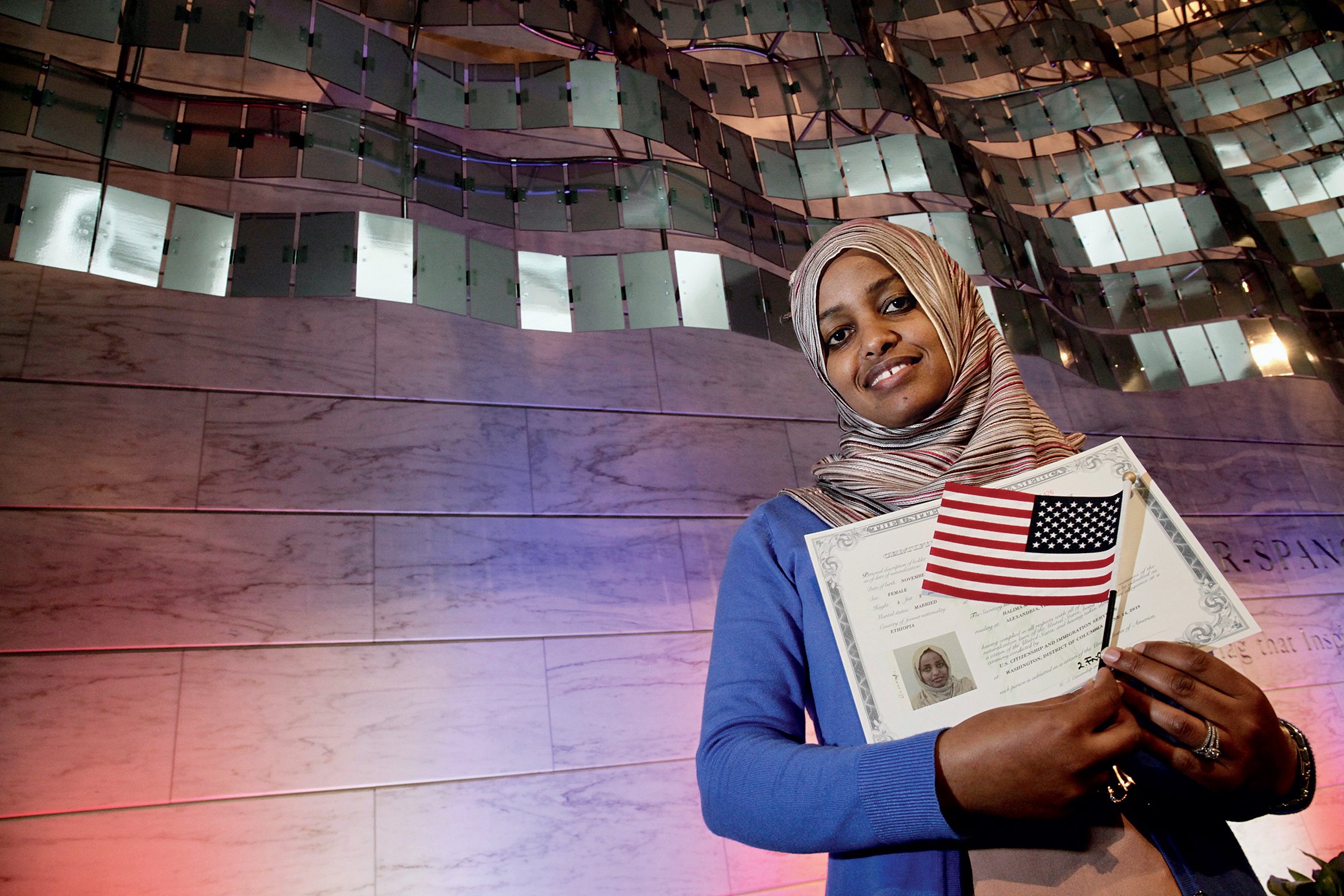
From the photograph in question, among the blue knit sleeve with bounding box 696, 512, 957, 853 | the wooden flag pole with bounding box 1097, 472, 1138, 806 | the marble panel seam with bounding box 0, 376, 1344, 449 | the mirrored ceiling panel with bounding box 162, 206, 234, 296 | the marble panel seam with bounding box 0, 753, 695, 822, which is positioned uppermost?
the wooden flag pole with bounding box 1097, 472, 1138, 806

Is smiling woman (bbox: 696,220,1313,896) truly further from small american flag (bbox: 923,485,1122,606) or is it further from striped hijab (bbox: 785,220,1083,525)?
small american flag (bbox: 923,485,1122,606)

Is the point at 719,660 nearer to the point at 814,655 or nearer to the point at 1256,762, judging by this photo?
the point at 814,655

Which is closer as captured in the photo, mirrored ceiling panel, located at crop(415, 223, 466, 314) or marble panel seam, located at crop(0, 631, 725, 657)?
marble panel seam, located at crop(0, 631, 725, 657)

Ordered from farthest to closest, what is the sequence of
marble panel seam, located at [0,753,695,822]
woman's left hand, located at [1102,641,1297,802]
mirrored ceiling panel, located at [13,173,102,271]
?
mirrored ceiling panel, located at [13,173,102,271] → marble panel seam, located at [0,753,695,822] → woman's left hand, located at [1102,641,1297,802]

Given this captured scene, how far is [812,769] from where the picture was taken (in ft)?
3.80

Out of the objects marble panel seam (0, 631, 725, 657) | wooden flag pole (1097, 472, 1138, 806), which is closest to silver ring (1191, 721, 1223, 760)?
wooden flag pole (1097, 472, 1138, 806)

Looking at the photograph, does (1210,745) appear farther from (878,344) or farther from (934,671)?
(878,344)

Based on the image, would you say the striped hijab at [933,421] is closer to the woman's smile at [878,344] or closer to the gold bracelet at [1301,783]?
the woman's smile at [878,344]

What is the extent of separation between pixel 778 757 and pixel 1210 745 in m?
0.55

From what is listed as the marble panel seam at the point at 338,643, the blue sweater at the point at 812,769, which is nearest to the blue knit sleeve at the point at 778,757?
the blue sweater at the point at 812,769

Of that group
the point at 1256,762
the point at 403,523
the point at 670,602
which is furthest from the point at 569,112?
the point at 1256,762

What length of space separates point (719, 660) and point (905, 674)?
0.31m

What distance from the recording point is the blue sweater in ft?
3.63

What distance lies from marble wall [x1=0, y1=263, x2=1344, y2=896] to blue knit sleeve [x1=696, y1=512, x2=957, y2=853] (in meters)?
2.97
